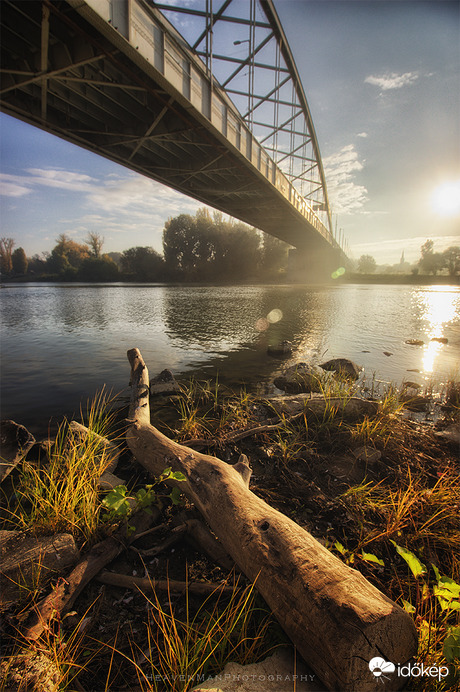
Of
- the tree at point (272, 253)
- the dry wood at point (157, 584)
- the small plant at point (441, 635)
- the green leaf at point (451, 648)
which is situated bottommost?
the dry wood at point (157, 584)

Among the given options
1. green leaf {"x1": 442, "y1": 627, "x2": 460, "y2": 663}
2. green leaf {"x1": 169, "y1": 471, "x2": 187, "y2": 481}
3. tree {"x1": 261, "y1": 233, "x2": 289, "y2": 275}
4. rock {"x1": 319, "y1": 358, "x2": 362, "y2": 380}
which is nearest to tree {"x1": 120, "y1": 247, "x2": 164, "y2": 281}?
tree {"x1": 261, "y1": 233, "x2": 289, "y2": 275}

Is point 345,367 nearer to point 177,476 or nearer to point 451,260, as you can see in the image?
point 177,476

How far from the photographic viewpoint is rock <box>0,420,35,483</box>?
3.41 meters

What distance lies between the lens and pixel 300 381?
6109 mm

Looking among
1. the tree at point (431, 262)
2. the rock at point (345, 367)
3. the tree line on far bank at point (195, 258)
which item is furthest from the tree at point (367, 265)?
the rock at point (345, 367)

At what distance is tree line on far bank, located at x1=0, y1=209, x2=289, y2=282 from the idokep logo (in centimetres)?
6745

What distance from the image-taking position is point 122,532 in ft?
7.26

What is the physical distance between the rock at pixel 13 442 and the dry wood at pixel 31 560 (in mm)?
1521

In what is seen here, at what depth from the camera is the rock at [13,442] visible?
11.2 feet

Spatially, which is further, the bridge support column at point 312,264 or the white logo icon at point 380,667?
the bridge support column at point 312,264

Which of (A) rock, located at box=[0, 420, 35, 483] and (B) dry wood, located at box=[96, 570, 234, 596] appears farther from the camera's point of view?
(A) rock, located at box=[0, 420, 35, 483]

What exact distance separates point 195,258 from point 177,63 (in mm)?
58804

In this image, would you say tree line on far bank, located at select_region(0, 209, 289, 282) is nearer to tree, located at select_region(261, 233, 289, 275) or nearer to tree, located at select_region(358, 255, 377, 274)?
tree, located at select_region(261, 233, 289, 275)

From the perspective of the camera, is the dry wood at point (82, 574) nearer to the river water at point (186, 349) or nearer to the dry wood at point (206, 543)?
the dry wood at point (206, 543)
